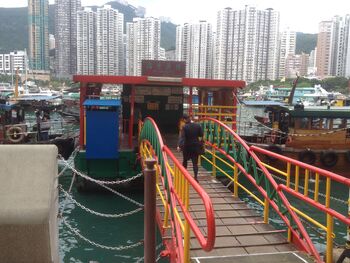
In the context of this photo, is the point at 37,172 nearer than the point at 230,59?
Yes

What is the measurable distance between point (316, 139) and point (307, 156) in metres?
1.10

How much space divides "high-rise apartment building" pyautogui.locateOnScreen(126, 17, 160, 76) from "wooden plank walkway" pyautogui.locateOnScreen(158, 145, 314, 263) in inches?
3577

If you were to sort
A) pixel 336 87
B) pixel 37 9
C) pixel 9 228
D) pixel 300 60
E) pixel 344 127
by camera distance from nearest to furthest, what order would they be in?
1. pixel 9 228
2. pixel 344 127
3. pixel 336 87
4. pixel 37 9
5. pixel 300 60

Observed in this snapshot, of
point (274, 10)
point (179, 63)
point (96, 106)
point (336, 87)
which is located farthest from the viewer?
point (274, 10)

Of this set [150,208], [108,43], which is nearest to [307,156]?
[150,208]

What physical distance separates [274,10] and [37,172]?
→ 363 ft

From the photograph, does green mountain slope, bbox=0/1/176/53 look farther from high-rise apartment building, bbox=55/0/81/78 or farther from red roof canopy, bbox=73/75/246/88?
red roof canopy, bbox=73/75/246/88

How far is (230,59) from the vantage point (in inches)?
4237

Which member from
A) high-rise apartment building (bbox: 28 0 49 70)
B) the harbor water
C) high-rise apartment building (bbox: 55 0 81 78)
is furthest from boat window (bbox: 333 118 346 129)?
high-rise apartment building (bbox: 28 0 49 70)

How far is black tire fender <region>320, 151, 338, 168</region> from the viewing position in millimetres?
17453

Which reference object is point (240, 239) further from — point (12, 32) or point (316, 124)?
point (12, 32)

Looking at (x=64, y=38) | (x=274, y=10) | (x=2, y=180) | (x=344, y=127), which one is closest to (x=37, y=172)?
(x=2, y=180)

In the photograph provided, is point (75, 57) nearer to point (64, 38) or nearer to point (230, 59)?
point (64, 38)

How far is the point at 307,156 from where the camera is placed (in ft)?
56.9
